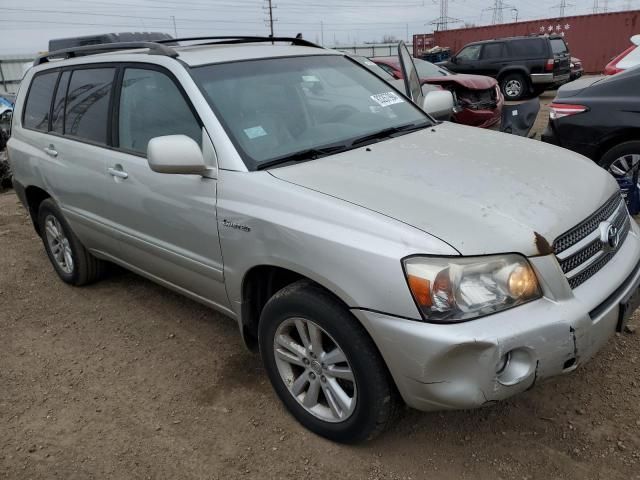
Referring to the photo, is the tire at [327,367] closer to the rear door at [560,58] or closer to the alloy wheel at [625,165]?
the alloy wheel at [625,165]

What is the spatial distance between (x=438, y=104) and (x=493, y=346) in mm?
2358

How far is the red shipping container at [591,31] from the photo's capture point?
82.6 ft

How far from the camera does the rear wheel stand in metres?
4.94

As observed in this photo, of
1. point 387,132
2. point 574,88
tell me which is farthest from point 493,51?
point 387,132

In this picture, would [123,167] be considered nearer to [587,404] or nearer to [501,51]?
[587,404]

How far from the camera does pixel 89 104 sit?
366cm

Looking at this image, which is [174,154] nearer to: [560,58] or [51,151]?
[51,151]

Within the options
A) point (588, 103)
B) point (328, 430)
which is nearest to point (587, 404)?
point (328, 430)

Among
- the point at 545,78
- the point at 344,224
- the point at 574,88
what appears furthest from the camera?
the point at 545,78

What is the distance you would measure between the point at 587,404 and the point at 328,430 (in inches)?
50.2

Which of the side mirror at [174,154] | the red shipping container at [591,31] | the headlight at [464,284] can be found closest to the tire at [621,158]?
the headlight at [464,284]

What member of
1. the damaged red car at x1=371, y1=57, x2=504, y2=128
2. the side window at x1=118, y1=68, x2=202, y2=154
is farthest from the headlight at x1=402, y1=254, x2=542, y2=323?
the damaged red car at x1=371, y1=57, x2=504, y2=128

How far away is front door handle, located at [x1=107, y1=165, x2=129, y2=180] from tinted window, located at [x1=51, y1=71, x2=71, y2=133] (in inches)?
36.4

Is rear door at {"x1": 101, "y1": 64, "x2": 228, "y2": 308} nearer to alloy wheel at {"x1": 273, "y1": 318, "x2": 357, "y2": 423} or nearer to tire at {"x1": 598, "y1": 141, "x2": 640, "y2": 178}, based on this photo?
alloy wheel at {"x1": 273, "y1": 318, "x2": 357, "y2": 423}
